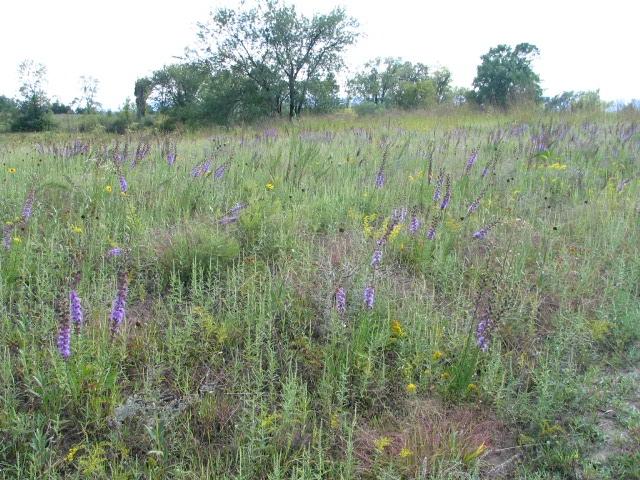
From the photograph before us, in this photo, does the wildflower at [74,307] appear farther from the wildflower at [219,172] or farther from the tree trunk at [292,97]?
the tree trunk at [292,97]

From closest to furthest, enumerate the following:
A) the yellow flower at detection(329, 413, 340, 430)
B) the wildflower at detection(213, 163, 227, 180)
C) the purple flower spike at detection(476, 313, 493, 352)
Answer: the yellow flower at detection(329, 413, 340, 430)
the purple flower spike at detection(476, 313, 493, 352)
the wildflower at detection(213, 163, 227, 180)

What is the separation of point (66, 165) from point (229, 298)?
365 centimetres

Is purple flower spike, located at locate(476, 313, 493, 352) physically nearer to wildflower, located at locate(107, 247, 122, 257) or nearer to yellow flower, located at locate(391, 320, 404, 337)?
yellow flower, located at locate(391, 320, 404, 337)

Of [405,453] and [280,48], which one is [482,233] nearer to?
[405,453]

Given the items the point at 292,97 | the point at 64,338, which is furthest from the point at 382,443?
the point at 292,97

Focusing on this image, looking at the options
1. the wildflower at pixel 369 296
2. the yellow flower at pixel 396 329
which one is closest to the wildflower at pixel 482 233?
the yellow flower at pixel 396 329

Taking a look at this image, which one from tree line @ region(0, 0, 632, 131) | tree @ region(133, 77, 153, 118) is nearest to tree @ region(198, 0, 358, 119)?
tree line @ region(0, 0, 632, 131)

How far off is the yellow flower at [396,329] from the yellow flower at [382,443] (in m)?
0.66

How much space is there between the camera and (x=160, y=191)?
163 inches

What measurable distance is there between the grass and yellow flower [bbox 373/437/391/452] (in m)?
0.02

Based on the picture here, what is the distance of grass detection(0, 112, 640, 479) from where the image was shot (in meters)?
1.87

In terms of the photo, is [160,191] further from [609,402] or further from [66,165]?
[609,402]

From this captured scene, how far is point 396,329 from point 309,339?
472mm

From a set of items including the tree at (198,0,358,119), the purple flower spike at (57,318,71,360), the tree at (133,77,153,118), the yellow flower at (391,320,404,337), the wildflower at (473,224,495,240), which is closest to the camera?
the purple flower spike at (57,318,71,360)
